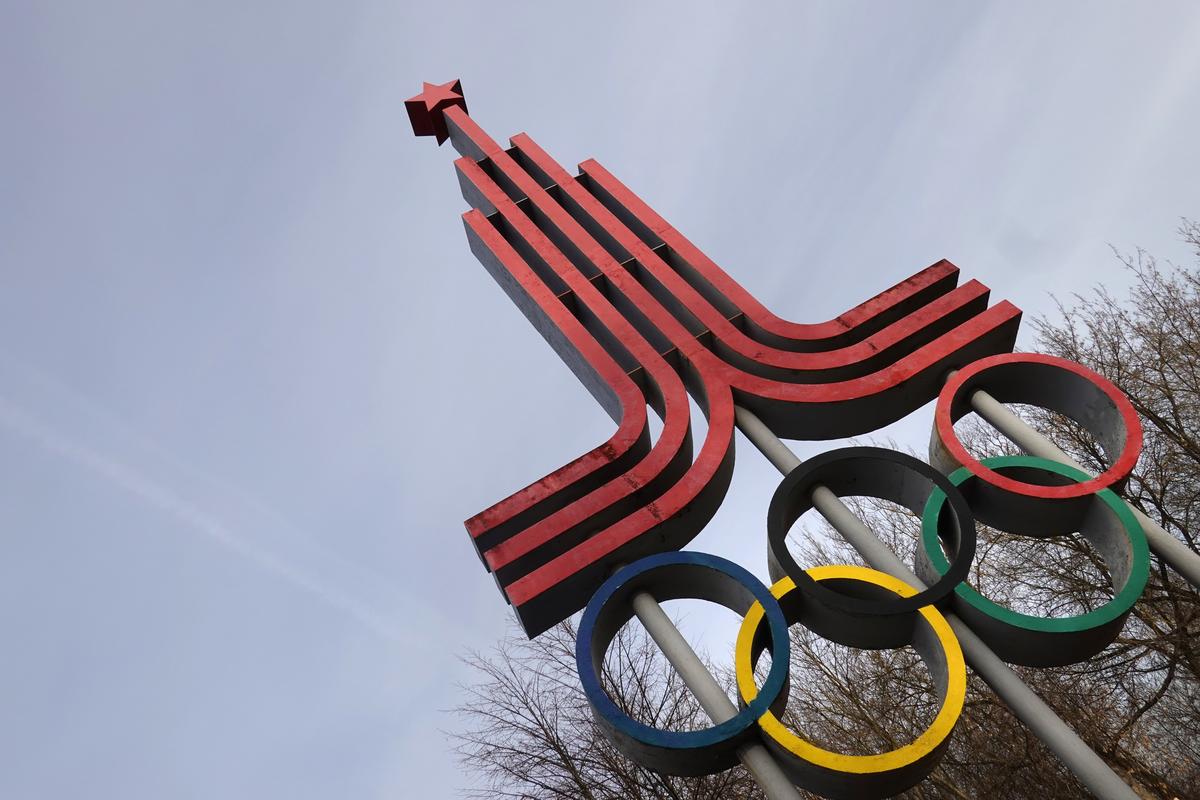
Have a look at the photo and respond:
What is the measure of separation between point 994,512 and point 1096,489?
0.96 metres

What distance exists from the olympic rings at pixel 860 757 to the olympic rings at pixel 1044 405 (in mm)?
1489

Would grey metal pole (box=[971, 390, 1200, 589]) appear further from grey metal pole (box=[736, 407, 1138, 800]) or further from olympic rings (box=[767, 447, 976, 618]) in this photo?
grey metal pole (box=[736, 407, 1138, 800])

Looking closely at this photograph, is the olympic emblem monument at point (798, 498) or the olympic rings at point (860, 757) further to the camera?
the olympic emblem monument at point (798, 498)

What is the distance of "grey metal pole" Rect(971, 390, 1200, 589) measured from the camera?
802cm

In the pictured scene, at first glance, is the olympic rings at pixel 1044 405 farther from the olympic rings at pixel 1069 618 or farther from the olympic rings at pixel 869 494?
the olympic rings at pixel 869 494

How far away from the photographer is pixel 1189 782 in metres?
15.5

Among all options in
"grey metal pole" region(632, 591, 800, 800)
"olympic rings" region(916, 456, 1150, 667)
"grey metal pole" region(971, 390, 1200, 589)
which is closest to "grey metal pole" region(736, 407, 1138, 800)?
"olympic rings" region(916, 456, 1150, 667)

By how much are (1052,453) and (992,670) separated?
270 centimetres

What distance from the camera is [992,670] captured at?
302 inches

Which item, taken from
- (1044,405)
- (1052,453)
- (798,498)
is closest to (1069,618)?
(1052,453)

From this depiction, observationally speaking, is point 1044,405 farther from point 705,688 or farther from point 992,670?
point 705,688

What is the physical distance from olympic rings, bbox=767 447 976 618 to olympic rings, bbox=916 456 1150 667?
198 mm

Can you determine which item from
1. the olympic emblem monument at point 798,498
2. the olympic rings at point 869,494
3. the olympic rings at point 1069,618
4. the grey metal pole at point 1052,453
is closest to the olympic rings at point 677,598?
the olympic emblem monument at point 798,498

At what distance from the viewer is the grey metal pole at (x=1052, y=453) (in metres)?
8.02
